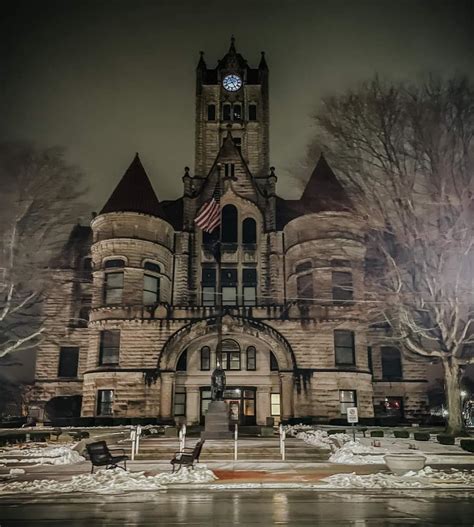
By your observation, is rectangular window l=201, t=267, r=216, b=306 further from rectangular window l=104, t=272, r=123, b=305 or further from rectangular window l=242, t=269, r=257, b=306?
rectangular window l=104, t=272, r=123, b=305

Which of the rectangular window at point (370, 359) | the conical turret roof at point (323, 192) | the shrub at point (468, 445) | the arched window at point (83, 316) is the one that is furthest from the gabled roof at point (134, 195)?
the shrub at point (468, 445)

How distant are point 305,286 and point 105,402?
50.8ft

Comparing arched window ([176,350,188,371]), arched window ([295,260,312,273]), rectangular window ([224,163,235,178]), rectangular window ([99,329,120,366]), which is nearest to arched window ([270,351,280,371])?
arched window ([176,350,188,371])

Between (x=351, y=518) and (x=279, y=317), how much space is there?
25252mm

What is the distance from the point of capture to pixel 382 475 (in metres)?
12.8

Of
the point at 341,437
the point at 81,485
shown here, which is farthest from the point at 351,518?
the point at 341,437

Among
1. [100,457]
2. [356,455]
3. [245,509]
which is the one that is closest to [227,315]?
[356,455]

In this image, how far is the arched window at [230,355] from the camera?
113 ft

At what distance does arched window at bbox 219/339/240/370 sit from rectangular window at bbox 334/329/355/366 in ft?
22.0

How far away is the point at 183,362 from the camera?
115ft

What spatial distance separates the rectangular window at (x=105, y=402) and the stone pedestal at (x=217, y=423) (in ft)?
37.7

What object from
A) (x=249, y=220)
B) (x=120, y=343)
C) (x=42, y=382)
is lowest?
(x=42, y=382)

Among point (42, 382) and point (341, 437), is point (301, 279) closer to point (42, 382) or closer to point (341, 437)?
point (341, 437)

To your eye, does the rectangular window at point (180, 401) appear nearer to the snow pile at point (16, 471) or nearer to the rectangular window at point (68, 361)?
the rectangular window at point (68, 361)
